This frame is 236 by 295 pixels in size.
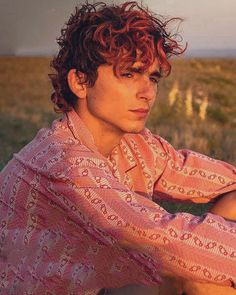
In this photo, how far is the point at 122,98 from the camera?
2871mm

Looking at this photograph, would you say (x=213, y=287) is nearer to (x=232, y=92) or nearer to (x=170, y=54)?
(x=170, y=54)

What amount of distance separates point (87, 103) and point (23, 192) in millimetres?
460

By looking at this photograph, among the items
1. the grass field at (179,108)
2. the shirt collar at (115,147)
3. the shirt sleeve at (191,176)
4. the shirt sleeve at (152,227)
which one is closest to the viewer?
the shirt sleeve at (152,227)

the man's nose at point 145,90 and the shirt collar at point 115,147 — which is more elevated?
the man's nose at point 145,90

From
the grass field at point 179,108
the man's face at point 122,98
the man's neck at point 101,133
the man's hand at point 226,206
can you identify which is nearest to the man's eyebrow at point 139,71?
the man's face at point 122,98

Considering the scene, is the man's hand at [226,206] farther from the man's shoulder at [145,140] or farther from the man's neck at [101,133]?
the man's neck at [101,133]

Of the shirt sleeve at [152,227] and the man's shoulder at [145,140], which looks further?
the man's shoulder at [145,140]

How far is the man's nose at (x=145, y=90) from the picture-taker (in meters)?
2.88

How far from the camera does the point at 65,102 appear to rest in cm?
319

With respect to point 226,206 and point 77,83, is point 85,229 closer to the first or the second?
point 77,83

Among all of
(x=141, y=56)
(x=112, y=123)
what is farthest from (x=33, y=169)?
(x=141, y=56)

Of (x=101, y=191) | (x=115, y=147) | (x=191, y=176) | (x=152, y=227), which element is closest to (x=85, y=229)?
(x=101, y=191)

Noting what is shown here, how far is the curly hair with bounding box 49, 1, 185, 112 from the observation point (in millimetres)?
2941

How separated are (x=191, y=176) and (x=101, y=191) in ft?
3.89
